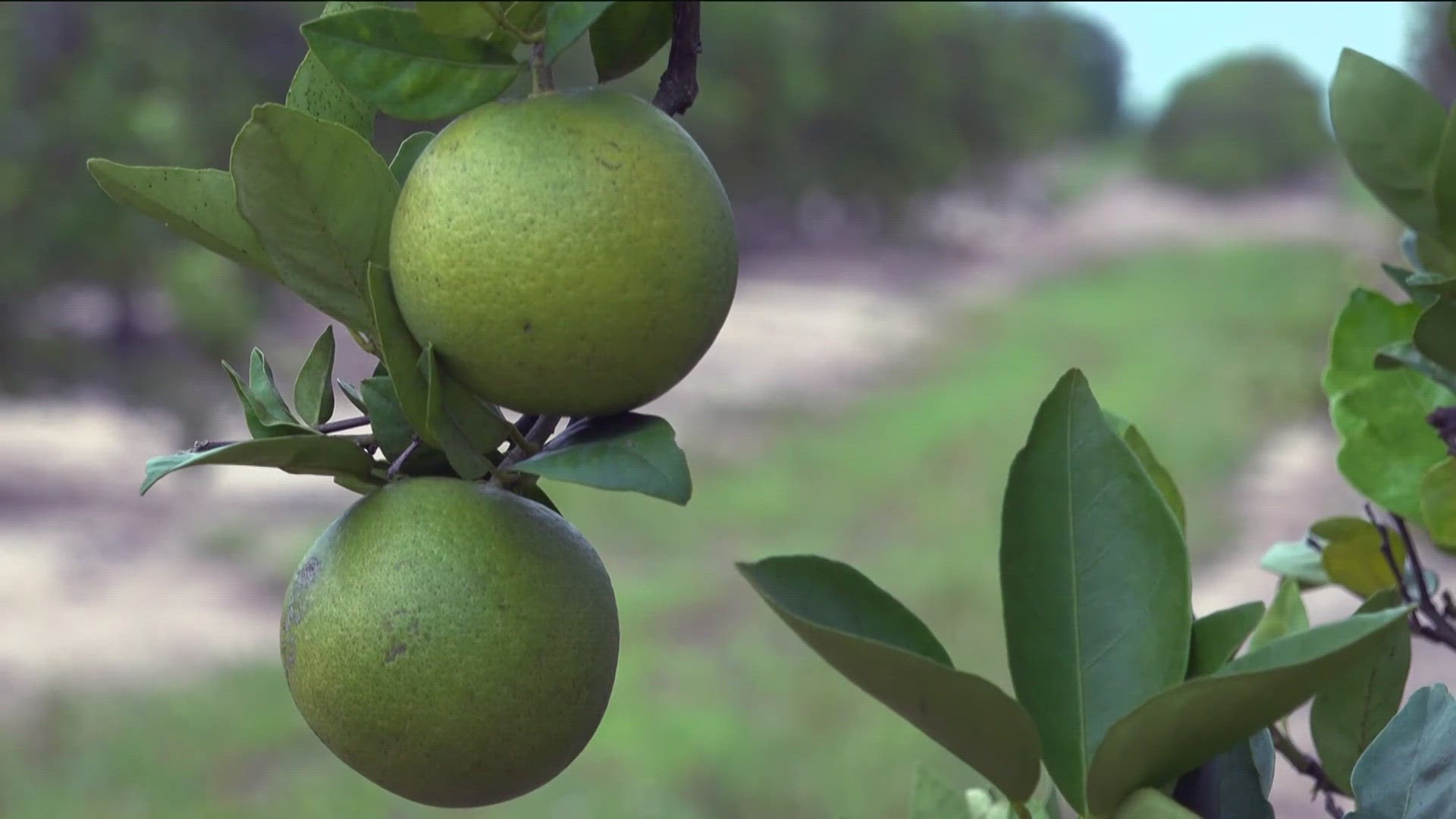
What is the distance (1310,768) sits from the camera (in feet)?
1.63

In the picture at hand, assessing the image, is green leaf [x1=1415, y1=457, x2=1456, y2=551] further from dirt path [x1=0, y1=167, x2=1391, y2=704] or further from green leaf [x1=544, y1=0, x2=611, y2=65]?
dirt path [x1=0, y1=167, x2=1391, y2=704]

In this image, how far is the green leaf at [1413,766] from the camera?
33 cm

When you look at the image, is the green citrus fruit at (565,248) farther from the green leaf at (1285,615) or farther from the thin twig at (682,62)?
the green leaf at (1285,615)

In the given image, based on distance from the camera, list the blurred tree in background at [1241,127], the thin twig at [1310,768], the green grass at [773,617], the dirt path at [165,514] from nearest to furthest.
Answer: the thin twig at [1310,768] → the green grass at [773,617] → the dirt path at [165,514] → the blurred tree in background at [1241,127]

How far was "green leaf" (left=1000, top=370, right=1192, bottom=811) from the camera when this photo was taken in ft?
1.04

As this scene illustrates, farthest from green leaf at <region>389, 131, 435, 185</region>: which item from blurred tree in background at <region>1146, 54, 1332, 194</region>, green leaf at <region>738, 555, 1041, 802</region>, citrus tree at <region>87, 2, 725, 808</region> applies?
blurred tree in background at <region>1146, 54, 1332, 194</region>

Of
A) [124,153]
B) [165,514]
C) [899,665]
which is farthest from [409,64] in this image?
[165,514]

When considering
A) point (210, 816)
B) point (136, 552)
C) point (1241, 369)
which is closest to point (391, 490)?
point (210, 816)

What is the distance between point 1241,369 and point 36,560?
5.40 meters

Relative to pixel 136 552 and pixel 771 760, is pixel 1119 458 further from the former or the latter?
pixel 136 552

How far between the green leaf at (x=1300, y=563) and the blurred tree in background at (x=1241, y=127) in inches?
407

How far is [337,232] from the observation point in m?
0.32

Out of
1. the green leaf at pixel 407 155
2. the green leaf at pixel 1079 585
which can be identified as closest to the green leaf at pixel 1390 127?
the green leaf at pixel 1079 585

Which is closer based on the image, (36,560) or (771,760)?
(771,760)
